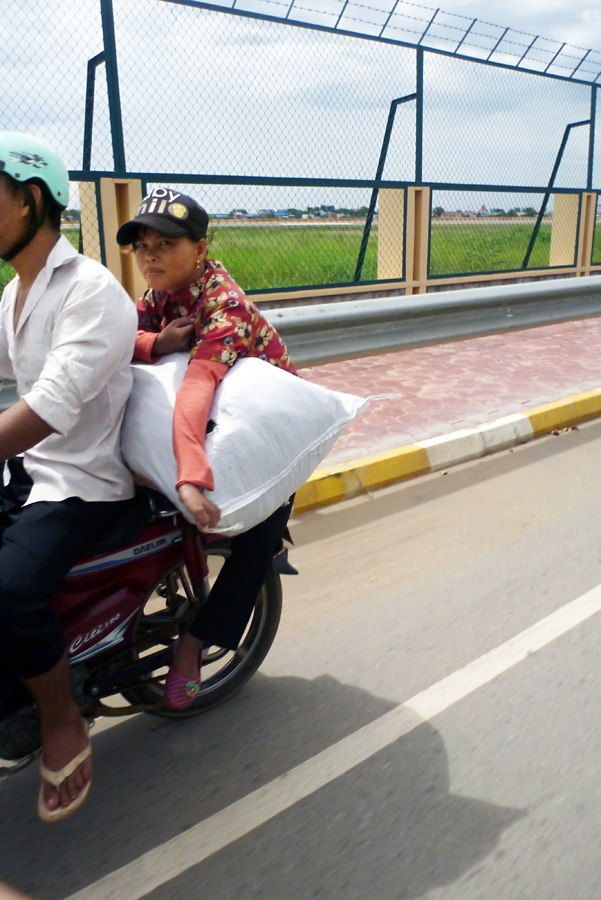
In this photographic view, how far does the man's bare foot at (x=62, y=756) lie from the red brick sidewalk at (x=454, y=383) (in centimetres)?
302

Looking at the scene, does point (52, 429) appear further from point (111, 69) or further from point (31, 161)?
point (111, 69)

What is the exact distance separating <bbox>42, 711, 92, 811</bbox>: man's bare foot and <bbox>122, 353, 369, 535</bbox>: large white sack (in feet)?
2.23

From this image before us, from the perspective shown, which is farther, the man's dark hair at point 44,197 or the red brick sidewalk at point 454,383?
the red brick sidewalk at point 454,383

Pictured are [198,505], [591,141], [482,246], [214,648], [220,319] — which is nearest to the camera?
[198,505]

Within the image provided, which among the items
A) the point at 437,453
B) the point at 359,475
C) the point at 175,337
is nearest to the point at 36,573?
the point at 175,337

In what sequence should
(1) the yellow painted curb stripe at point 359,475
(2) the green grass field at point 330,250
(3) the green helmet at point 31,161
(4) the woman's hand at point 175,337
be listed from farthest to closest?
(2) the green grass field at point 330,250 < (1) the yellow painted curb stripe at point 359,475 < (4) the woman's hand at point 175,337 < (3) the green helmet at point 31,161

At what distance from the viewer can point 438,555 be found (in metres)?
3.92

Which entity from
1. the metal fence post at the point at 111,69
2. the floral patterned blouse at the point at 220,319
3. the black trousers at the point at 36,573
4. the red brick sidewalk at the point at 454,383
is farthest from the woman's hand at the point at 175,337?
the metal fence post at the point at 111,69

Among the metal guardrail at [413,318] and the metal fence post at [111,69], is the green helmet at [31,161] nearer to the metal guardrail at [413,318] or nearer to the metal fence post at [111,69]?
the metal guardrail at [413,318]

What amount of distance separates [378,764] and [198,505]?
1047 mm

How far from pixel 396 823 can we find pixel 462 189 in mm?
8832

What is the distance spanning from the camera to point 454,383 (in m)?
7.20

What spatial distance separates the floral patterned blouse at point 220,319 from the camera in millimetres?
2332

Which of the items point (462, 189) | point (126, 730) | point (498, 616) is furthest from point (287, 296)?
point (126, 730)
